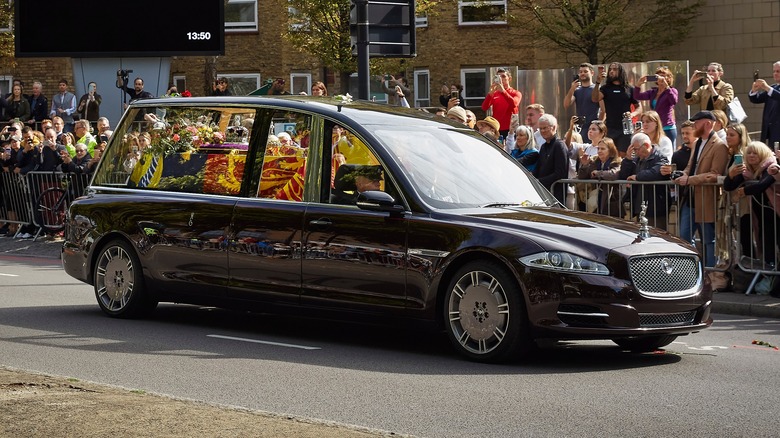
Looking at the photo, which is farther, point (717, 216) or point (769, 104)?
point (769, 104)

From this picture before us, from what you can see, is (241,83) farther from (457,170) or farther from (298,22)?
(457,170)

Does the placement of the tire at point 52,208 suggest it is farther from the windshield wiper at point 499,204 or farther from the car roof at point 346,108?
the windshield wiper at point 499,204

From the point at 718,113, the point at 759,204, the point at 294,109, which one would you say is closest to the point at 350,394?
the point at 294,109

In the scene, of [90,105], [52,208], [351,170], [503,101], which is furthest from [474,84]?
[351,170]

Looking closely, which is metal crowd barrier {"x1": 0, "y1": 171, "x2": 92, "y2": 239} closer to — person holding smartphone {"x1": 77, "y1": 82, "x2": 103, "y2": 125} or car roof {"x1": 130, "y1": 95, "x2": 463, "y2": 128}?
person holding smartphone {"x1": 77, "y1": 82, "x2": 103, "y2": 125}

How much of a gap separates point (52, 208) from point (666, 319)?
51.7 ft

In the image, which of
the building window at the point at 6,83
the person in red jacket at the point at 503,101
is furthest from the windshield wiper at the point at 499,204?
the building window at the point at 6,83

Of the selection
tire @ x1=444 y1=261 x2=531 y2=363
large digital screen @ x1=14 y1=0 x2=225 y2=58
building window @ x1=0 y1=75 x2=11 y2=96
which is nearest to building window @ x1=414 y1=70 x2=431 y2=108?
building window @ x1=0 y1=75 x2=11 y2=96

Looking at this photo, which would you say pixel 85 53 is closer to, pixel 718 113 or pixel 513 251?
pixel 718 113

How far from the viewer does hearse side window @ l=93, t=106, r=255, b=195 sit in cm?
1241

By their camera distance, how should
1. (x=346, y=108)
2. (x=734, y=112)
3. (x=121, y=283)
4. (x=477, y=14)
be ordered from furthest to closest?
1. (x=477, y=14)
2. (x=734, y=112)
3. (x=121, y=283)
4. (x=346, y=108)

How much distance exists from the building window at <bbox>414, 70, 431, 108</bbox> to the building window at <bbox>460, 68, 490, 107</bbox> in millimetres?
1250

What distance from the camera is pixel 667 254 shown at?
413 inches

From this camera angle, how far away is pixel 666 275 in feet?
34.4
